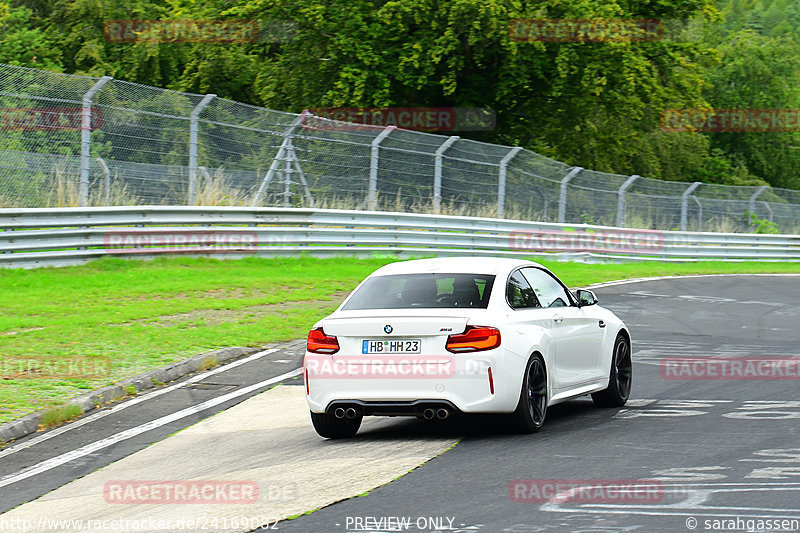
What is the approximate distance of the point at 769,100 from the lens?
211ft

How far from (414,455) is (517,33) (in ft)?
88.4

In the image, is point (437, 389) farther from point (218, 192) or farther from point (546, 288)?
point (218, 192)

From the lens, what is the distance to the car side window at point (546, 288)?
32.1 ft

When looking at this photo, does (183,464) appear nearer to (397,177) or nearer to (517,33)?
(397,177)

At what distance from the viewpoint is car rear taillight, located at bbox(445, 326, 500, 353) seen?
8406mm

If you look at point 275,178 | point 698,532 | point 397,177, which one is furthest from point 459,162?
point 698,532

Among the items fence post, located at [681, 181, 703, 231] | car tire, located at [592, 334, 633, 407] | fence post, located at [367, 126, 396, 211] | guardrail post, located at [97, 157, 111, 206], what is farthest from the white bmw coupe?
fence post, located at [681, 181, 703, 231]

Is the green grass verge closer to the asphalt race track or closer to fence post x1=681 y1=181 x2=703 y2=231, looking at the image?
the asphalt race track

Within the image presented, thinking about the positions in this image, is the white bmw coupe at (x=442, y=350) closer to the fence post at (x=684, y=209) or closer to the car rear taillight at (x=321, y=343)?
the car rear taillight at (x=321, y=343)

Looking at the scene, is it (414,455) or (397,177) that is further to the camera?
(397,177)

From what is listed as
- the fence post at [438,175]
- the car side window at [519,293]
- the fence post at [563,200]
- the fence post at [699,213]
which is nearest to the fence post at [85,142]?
the fence post at [438,175]

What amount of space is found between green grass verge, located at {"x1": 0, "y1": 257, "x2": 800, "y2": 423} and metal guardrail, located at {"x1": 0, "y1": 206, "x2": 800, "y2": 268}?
0.36m

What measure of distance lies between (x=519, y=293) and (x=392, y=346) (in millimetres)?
1409

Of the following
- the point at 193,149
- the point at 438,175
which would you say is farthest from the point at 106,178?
the point at 438,175
